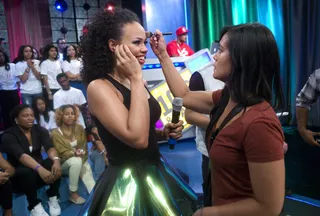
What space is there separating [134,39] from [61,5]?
26.6ft

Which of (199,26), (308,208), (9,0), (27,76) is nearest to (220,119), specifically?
(308,208)

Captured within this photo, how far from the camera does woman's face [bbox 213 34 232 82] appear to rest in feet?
3.27

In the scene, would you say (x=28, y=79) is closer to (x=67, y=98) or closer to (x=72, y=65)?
(x=72, y=65)

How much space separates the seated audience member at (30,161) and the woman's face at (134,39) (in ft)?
6.07

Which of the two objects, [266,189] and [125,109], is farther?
[125,109]

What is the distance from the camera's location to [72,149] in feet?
10.2

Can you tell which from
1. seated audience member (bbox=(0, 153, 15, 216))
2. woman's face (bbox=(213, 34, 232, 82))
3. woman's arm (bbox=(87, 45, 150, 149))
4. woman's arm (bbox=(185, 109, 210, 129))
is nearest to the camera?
woman's face (bbox=(213, 34, 232, 82))

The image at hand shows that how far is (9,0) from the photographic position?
308 inches

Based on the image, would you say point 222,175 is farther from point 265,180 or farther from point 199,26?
point 199,26

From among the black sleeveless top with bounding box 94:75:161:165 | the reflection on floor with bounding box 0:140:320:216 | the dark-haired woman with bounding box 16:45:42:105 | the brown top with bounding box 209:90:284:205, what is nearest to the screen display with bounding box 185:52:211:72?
the reflection on floor with bounding box 0:140:320:216

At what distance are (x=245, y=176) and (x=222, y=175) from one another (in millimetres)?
72

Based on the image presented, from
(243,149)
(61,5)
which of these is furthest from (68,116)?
(61,5)

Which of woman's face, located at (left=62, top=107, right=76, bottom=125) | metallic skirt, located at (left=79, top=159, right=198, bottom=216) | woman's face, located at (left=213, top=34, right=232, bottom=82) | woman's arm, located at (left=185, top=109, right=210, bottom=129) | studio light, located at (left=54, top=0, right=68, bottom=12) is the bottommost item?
metallic skirt, located at (left=79, top=159, right=198, bottom=216)

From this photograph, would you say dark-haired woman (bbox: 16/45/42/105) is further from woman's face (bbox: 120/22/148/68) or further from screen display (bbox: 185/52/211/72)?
woman's face (bbox: 120/22/148/68)
